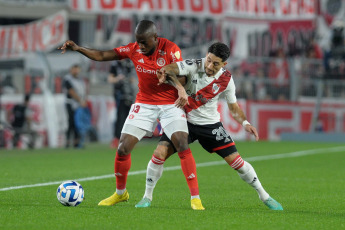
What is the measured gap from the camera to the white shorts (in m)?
8.55

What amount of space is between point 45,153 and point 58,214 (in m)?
10.1

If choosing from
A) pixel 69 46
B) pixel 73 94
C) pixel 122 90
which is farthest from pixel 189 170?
pixel 73 94

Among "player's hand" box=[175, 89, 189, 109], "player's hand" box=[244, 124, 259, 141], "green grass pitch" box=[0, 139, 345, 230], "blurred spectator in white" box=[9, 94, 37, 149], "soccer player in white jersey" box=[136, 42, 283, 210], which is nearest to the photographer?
"green grass pitch" box=[0, 139, 345, 230]

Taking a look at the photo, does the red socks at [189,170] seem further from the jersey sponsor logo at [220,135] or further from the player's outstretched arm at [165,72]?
the player's outstretched arm at [165,72]

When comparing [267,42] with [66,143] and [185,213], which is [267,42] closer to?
[66,143]

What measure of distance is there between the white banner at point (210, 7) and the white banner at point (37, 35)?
3.30 ft

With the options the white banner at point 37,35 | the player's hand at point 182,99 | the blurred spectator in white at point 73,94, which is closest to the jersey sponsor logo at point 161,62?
the player's hand at point 182,99

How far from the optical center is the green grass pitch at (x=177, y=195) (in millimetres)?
7301

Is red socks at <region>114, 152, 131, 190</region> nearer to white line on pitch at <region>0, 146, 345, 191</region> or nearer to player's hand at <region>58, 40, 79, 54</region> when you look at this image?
player's hand at <region>58, 40, 79, 54</region>

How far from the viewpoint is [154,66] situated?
8789 mm

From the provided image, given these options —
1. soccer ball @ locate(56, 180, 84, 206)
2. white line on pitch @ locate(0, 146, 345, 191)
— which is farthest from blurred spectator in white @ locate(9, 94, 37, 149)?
soccer ball @ locate(56, 180, 84, 206)

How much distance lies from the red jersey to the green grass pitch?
1099 mm

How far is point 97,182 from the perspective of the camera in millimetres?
11359

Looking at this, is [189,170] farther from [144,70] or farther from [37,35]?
[37,35]
